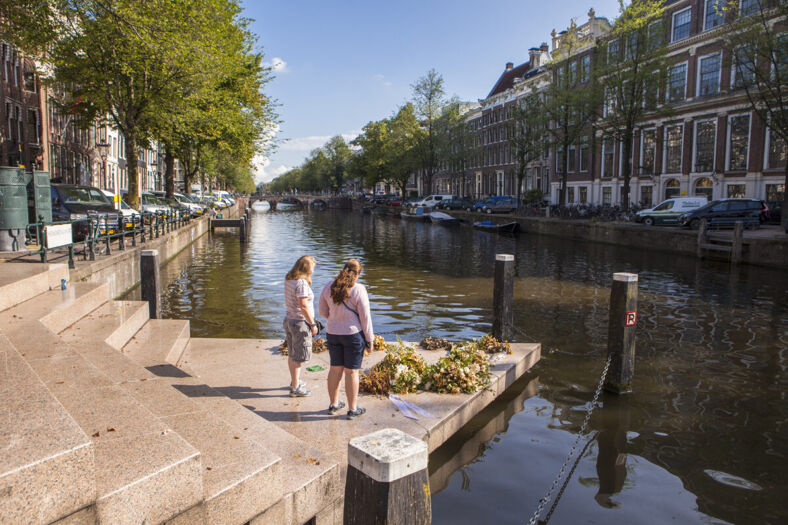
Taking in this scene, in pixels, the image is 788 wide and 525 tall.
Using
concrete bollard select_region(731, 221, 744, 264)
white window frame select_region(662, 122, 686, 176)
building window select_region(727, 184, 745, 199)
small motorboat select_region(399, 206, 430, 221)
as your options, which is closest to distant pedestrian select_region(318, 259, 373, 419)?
concrete bollard select_region(731, 221, 744, 264)

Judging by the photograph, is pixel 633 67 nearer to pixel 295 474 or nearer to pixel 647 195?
pixel 647 195

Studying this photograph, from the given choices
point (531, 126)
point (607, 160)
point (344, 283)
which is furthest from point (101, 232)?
point (607, 160)

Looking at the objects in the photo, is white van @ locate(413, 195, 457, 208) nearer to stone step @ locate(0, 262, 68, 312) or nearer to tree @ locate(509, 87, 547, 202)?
tree @ locate(509, 87, 547, 202)

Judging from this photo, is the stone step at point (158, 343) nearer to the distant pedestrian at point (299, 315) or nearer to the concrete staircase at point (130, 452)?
the concrete staircase at point (130, 452)

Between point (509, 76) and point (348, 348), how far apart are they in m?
74.2

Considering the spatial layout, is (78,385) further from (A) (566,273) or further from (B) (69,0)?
(B) (69,0)

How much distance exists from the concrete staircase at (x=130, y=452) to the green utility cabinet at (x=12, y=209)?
779 centimetres

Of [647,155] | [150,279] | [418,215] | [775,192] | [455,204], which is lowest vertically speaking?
[150,279]

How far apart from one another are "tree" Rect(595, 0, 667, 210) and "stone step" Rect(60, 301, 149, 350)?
107 feet

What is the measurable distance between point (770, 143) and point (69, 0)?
37083 mm

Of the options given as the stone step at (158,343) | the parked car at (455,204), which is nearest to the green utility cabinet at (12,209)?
the stone step at (158,343)

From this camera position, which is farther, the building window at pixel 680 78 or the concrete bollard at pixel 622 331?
the building window at pixel 680 78

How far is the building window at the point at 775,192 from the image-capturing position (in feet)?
111

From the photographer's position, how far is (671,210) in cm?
3173
